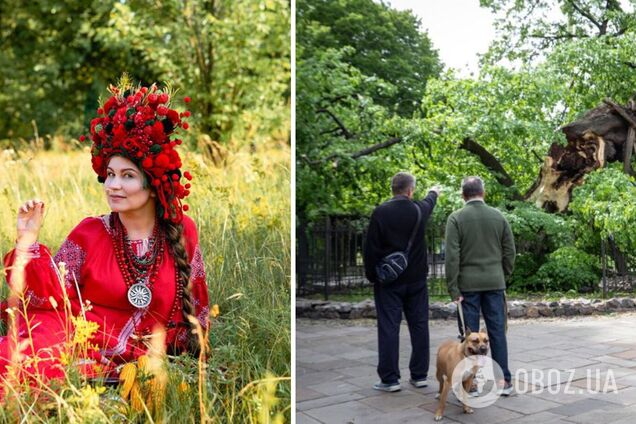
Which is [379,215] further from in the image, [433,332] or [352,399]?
[433,332]

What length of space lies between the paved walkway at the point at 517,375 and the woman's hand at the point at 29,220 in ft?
6.03

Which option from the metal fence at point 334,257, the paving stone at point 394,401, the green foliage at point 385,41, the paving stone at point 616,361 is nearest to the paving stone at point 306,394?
the paving stone at point 394,401

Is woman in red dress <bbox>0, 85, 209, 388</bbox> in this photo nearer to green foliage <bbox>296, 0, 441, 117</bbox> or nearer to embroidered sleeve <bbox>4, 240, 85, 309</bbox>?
embroidered sleeve <bbox>4, 240, 85, 309</bbox>

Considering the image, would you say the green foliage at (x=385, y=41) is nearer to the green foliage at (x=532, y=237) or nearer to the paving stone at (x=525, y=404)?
the green foliage at (x=532, y=237)

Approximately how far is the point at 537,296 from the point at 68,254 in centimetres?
Answer: 656

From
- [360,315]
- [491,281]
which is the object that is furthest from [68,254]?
[360,315]

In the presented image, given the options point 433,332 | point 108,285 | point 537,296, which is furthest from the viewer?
point 537,296

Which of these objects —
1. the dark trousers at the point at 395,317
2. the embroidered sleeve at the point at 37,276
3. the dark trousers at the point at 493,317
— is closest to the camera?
the embroidered sleeve at the point at 37,276

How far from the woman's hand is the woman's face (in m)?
0.19

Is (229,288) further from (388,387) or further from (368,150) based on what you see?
(368,150)

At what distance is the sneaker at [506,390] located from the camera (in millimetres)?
3602

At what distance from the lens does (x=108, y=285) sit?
1.99 m

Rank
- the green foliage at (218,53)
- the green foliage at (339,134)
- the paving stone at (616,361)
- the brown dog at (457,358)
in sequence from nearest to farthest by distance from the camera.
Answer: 1. the brown dog at (457,358)
2. the paving stone at (616,361)
3. the green foliage at (218,53)
4. the green foliage at (339,134)

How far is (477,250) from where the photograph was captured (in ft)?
11.9
